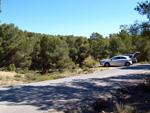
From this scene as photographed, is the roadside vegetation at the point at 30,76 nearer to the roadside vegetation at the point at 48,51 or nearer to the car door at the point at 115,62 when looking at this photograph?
the roadside vegetation at the point at 48,51

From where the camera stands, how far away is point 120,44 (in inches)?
1458

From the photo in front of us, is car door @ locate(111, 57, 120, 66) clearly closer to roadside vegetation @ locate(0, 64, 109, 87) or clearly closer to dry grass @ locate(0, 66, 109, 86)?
roadside vegetation @ locate(0, 64, 109, 87)

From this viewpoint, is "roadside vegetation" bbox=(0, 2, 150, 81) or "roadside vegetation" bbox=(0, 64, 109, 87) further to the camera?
"roadside vegetation" bbox=(0, 2, 150, 81)

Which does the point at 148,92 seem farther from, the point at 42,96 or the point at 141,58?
the point at 141,58

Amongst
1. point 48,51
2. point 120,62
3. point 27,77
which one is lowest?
point 27,77

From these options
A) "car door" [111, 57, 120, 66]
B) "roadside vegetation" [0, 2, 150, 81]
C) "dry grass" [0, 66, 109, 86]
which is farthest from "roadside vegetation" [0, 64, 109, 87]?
"car door" [111, 57, 120, 66]

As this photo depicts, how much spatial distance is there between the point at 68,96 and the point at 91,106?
57.2 inches

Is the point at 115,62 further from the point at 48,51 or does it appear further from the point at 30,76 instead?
the point at 48,51

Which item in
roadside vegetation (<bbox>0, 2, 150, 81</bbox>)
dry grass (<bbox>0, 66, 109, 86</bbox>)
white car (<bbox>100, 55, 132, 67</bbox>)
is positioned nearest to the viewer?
dry grass (<bbox>0, 66, 109, 86</bbox>)

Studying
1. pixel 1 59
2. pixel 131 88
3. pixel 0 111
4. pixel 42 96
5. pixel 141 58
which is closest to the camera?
pixel 0 111

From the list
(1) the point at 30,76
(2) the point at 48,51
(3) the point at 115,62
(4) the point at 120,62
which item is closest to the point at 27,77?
(1) the point at 30,76

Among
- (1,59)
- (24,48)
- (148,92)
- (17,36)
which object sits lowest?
(148,92)

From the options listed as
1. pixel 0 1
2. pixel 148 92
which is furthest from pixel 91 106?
pixel 0 1

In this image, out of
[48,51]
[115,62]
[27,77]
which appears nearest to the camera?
[27,77]
